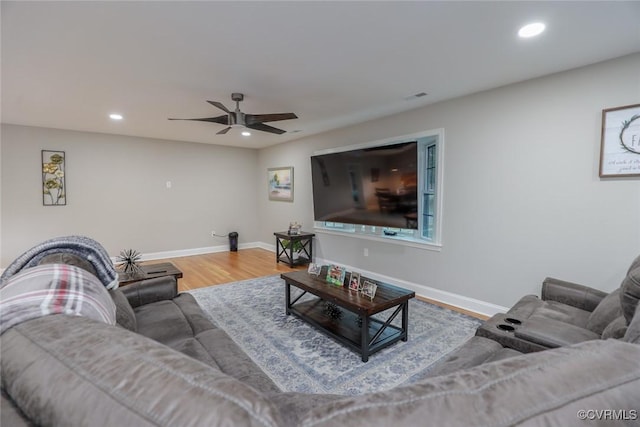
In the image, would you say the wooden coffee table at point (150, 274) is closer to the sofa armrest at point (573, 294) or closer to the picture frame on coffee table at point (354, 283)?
the picture frame on coffee table at point (354, 283)

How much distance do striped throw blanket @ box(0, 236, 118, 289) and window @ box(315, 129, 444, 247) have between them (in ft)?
9.77

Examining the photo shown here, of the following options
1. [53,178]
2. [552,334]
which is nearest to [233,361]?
[552,334]

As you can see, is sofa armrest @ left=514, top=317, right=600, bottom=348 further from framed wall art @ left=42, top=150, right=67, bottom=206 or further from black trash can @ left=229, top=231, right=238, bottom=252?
framed wall art @ left=42, top=150, right=67, bottom=206

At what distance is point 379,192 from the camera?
381 cm

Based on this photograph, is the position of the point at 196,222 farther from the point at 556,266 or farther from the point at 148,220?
the point at 556,266

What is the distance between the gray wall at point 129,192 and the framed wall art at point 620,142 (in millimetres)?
6028

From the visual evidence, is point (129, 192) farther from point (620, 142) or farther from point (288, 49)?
point (620, 142)

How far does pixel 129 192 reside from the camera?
213 inches

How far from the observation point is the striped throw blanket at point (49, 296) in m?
0.75

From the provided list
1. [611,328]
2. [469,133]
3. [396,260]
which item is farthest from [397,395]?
[396,260]

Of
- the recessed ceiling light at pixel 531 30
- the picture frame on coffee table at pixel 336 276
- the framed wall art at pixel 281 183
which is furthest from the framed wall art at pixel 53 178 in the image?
the recessed ceiling light at pixel 531 30

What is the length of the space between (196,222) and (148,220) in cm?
90

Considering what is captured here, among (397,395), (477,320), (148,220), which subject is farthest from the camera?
(148,220)

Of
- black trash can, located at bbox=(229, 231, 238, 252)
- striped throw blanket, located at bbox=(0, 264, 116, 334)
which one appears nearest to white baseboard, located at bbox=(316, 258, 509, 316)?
striped throw blanket, located at bbox=(0, 264, 116, 334)
